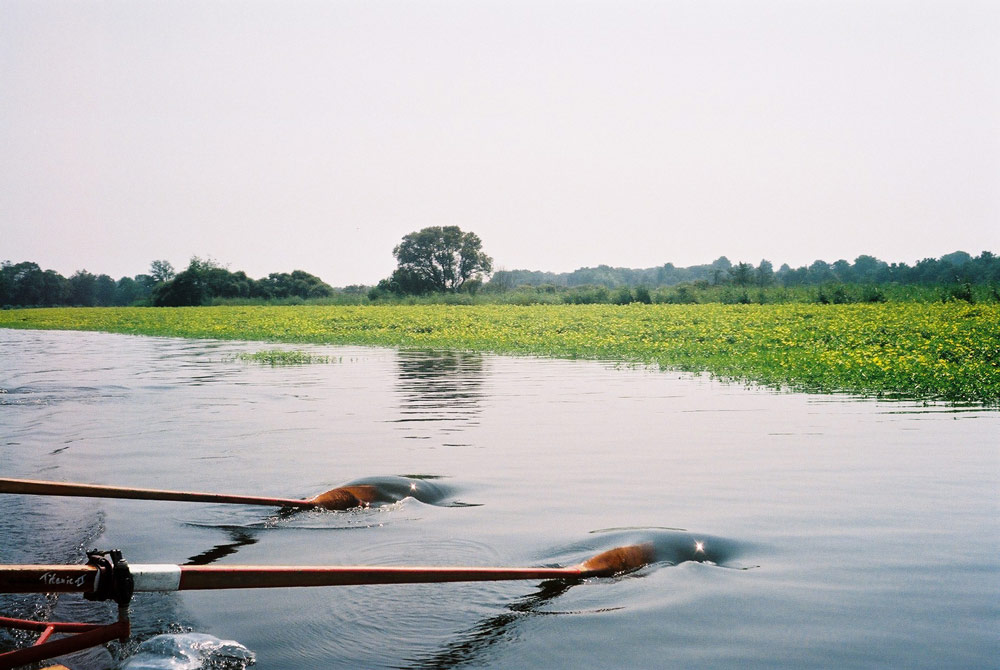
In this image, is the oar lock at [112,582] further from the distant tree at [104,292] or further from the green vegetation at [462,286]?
the distant tree at [104,292]

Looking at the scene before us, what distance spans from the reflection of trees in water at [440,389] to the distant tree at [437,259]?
201 ft

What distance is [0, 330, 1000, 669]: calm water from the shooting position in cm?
449

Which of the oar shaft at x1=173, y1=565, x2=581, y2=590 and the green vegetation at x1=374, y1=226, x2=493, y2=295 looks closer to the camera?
the oar shaft at x1=173, y1=565, x2=581, y2=590

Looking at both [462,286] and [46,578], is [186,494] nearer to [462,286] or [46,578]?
[46,578]

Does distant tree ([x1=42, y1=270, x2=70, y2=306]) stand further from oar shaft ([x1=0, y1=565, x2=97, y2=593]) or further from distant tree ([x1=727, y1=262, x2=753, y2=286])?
oar shaft ([x1=0, y1=565, x2=97, y2=593])

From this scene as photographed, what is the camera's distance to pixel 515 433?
34.8ft

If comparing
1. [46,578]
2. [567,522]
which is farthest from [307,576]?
[567,522]

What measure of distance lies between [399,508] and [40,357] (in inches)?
818

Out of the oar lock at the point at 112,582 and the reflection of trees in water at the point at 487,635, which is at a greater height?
the oar lock at the point at 112,582

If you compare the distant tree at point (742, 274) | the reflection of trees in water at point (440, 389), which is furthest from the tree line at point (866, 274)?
the reflection of trees in water at point (440, 389)

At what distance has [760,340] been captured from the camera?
19.9m

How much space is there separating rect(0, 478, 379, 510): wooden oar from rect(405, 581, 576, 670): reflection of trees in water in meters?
2.43

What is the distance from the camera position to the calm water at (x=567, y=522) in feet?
14.7

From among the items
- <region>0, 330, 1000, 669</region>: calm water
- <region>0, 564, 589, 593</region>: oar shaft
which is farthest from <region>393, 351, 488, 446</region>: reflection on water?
<region>0, 564, 589, 593</region>: oar shaft
